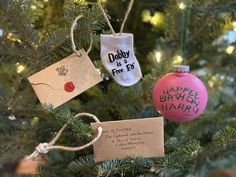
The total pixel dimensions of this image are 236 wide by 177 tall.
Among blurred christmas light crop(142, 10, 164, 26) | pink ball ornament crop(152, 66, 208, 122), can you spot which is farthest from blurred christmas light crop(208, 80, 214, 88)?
pink ball ornament crop(152, 66, 208, 122)

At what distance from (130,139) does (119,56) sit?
0.39 feet

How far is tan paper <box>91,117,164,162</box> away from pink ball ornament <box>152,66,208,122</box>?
3 cm

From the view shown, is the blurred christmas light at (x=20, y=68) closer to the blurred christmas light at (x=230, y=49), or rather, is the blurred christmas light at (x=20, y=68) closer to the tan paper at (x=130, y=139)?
the tan paper at (x=130, y=139)

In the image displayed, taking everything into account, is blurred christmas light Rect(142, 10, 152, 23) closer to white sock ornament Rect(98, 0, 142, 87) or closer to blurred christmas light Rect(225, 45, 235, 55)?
blurred christmas light Rect(225, 45, 235, 55)

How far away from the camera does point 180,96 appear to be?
607 millimetres

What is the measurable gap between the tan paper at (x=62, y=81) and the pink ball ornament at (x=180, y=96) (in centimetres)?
9

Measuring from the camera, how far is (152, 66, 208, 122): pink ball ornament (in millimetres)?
607

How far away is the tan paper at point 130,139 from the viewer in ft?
2.00

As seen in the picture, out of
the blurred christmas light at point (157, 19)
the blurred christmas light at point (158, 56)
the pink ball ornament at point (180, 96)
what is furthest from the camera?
the blurred christmas light at point (157, 19)

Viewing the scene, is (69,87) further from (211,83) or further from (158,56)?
(211,83)

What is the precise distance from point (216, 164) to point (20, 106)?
0.46 metres

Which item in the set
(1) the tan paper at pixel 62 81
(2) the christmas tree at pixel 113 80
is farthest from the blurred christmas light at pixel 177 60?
(1) the tan paper at pixel 62 81

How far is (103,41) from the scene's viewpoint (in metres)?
0.63

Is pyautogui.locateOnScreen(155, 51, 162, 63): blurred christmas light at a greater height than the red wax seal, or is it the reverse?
the red wax seal
